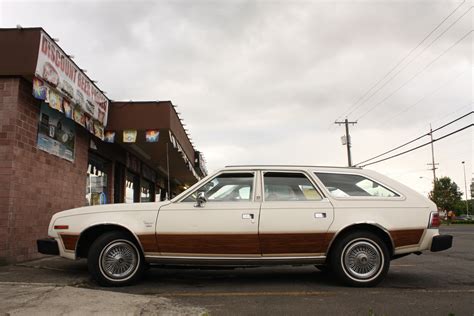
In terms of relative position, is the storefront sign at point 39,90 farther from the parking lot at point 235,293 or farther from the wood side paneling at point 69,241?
the wood side paneling at point 69,241

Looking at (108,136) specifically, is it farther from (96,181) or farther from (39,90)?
(39,90)

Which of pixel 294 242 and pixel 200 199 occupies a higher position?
pixel 200 199

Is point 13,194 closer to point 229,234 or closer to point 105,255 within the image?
point 105,255

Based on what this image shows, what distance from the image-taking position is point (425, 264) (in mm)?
8078

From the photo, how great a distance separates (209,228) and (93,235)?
1.65m

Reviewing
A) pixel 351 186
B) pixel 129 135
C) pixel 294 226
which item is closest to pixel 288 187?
pixel 294 226

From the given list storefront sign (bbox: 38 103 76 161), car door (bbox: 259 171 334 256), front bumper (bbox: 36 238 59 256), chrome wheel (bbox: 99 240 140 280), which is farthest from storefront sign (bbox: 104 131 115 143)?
car door (bbox: 259 171 334 256)

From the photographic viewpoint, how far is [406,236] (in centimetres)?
571

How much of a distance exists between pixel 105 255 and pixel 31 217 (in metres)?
3.27

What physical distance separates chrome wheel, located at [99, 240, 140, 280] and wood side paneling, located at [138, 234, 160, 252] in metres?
0.15

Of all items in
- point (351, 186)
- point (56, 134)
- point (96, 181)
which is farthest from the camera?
point (96, 181)

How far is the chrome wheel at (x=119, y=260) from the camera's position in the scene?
558cm

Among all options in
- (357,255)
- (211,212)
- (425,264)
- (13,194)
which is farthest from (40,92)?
(425,264)

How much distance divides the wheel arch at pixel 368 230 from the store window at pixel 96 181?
27.4 feet
